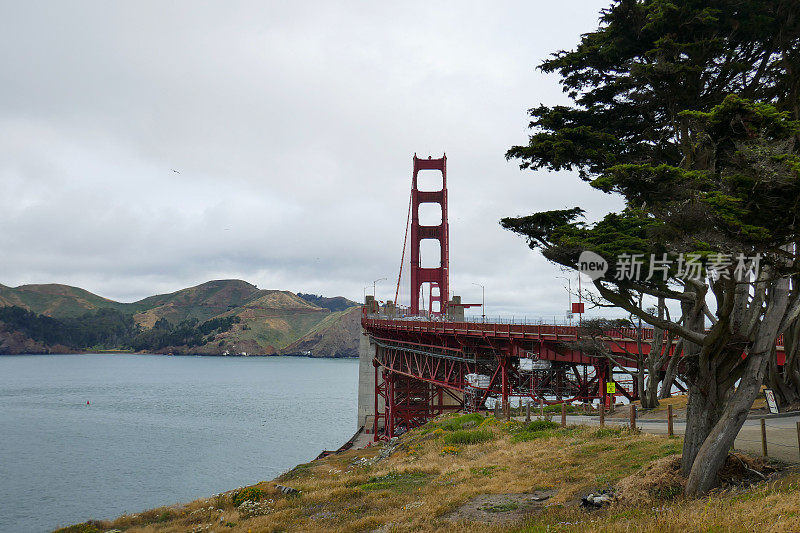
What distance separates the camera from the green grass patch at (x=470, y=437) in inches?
877

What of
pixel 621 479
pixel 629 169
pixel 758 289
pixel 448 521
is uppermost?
pixel 629 169

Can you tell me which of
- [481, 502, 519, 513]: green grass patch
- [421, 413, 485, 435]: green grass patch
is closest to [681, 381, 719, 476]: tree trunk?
[481, 502, 519, 513]: green grass patch

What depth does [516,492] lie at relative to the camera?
44.7 feet

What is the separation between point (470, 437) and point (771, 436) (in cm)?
1095

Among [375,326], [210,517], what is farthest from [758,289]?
[375,326]

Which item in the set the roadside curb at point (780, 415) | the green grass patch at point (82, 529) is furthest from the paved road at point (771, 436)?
the green grass patch at point (82, 529)

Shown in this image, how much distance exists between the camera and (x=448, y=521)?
1152 centimetres

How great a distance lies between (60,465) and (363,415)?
1170 inches

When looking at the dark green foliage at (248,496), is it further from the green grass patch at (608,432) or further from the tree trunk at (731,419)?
the tree trunk at (731,419)

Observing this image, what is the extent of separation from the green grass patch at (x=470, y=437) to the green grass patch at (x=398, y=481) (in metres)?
4.36

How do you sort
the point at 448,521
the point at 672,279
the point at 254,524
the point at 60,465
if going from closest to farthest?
the point at 672,279, the point at 448,521, the point at 254,524, the point at 60,465

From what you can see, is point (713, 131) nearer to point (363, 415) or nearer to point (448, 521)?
point (448, 521)

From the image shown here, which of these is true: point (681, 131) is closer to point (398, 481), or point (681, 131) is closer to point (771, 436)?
point (771, 436)

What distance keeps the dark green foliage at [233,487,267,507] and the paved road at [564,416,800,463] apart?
523 inches
